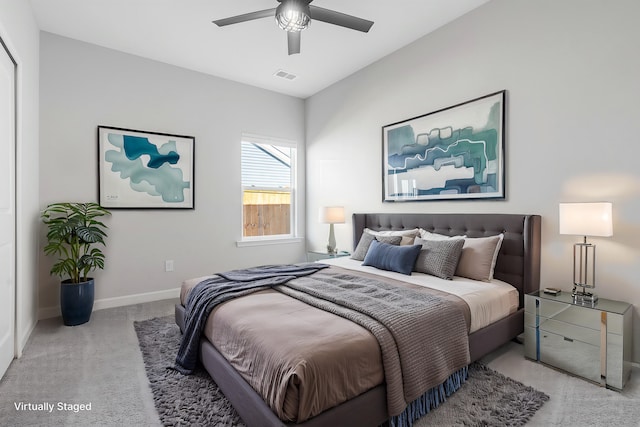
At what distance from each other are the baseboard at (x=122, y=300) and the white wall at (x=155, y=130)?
0.04ft

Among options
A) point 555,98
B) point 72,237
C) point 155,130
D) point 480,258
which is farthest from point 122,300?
point 555,98

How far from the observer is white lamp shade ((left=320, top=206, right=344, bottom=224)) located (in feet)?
14.0

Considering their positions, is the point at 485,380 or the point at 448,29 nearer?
the point at 485,380

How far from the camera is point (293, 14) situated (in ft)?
7.84

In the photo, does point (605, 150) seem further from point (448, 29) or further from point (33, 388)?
point (33, 388)

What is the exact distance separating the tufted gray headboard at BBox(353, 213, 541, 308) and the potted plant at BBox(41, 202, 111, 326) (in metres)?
3.41

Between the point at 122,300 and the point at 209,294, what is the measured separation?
83.9 inches

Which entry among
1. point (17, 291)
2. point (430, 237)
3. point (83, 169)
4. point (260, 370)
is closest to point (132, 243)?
point (83, 169)

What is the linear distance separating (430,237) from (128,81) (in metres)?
3.79

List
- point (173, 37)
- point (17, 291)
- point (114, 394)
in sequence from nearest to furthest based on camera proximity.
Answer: point (114, 394) < point (17, 291) < point (173, 37)

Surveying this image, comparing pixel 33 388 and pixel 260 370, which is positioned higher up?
pixel 260 370

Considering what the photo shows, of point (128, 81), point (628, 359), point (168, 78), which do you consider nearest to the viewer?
point (628, 359)

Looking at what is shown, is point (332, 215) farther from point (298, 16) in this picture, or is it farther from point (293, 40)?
point (298, 16)

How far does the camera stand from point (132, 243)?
12.3ft
